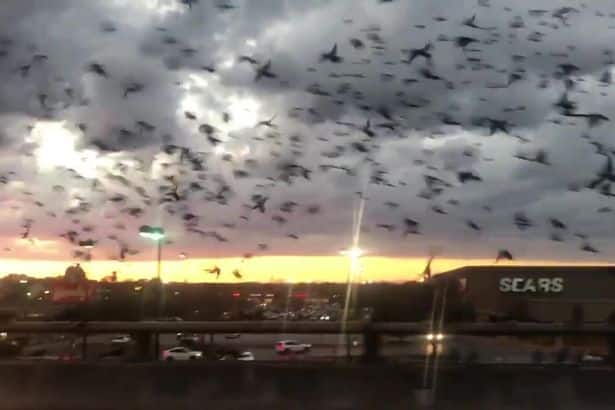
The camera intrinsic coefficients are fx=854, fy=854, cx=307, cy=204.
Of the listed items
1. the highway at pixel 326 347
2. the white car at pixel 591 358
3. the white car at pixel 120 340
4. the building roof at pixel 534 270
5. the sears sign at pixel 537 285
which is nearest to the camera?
the highway at pixel 326 347

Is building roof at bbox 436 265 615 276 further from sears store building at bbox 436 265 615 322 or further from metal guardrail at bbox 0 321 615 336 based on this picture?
metal guardrail at bbox 0 321 615 336

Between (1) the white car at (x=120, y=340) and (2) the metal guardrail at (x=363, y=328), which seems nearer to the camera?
(2) the metal guardrail at (x=363, y=328)

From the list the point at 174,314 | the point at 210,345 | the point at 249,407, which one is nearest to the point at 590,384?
the point at 249,407

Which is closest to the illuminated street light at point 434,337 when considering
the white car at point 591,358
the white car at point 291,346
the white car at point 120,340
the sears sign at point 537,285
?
the white car at point 291,346

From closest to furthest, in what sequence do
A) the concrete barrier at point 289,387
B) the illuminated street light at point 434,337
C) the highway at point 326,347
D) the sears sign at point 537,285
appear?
1. the concrete barrier at point 289,387
2. the illuminated street light at point 434,337
3. the highway at point 326,347
4. the sears sign at point 537,285

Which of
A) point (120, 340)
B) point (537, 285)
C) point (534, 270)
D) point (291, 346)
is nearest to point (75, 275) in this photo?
point (120, 340)

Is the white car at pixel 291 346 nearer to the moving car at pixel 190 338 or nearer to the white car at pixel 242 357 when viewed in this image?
the white car at pixel 242 357

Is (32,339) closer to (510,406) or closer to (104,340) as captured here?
(104,340)

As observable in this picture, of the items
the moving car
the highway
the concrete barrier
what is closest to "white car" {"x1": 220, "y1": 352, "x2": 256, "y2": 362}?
the highway
